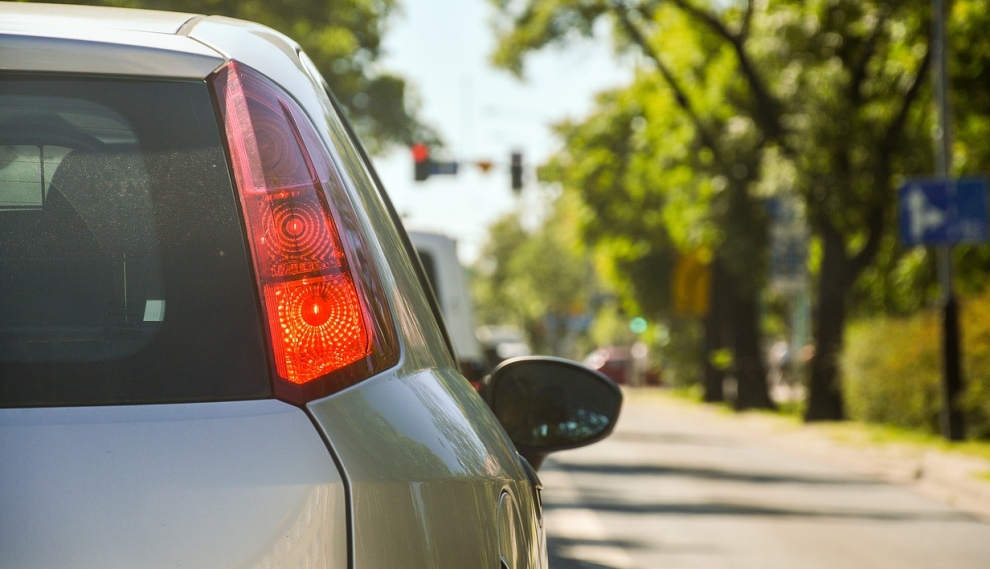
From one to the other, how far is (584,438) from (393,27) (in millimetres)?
35852

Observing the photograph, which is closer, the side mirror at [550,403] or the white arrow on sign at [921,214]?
the side mirror at [550,403]

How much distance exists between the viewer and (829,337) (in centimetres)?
2506

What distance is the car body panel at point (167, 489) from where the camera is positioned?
4.67ft

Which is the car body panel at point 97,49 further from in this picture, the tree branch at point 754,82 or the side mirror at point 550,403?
the tree branch at point 754,82

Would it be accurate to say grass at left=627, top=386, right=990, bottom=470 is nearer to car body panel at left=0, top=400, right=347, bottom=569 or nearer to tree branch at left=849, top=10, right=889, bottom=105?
tree branch at left=849, top=10, right=889, bottom=105

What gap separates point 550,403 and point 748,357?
100ft

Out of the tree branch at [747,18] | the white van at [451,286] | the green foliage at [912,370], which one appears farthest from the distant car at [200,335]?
the tree branch at [747,18]

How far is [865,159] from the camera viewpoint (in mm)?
22859

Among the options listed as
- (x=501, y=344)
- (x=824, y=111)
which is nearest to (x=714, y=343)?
(x=824, y=111)

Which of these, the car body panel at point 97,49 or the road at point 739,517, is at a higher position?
the car body panel at point 97,49

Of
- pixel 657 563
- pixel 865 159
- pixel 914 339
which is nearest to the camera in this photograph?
pixel 657 563

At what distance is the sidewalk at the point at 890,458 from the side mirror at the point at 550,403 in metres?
9.12

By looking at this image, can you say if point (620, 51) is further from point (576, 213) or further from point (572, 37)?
point (576, 213)

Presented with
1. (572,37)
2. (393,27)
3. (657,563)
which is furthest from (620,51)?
(657,563)
